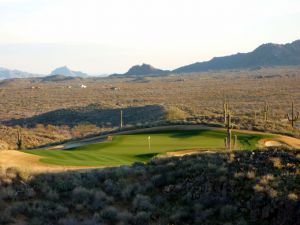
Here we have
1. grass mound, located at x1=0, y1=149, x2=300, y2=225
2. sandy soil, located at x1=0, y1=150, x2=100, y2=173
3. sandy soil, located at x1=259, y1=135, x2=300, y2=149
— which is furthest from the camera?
sandy soil, located at x1=259, y1=135, x2=300, y2=149

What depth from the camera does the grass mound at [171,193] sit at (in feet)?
45.5

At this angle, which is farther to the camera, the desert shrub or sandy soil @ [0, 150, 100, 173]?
sandy soil @ [0, 150, 100, 173]

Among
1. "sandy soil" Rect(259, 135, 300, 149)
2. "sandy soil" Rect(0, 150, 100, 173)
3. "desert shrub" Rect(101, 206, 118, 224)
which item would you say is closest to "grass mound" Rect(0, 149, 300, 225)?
"desert shrub" Rect(101, 206, 118, 224)

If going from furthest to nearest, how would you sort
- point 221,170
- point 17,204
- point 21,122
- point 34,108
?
point 34,108 < point 21,122 < point 221,170 < point 17,204

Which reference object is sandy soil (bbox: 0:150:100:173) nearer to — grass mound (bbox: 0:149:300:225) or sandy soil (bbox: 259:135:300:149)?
grass mound (bbox: 0:149:300:225)

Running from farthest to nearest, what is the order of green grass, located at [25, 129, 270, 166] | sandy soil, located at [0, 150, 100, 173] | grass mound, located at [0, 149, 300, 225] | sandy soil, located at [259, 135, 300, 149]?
1. sandy soil, located at [259, 135, 300, 149]
2. green grass, located at [25, 129, 270, 166]
3. sandy soil, located at [0, 150, 100, 173]
4. grass mound, located at [0, 149, 300, 225]

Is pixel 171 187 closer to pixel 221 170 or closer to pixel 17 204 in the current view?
pixel 221 170

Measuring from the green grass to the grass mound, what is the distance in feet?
17.9

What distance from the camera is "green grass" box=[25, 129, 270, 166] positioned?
80.1ft

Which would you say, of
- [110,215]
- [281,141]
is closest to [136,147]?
[281,141]

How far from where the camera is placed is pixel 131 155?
89.6ft

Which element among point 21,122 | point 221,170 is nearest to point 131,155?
point 221,170

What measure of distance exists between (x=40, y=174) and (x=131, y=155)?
10044 mm

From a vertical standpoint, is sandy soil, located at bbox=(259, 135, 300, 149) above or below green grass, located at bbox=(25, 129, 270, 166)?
below
